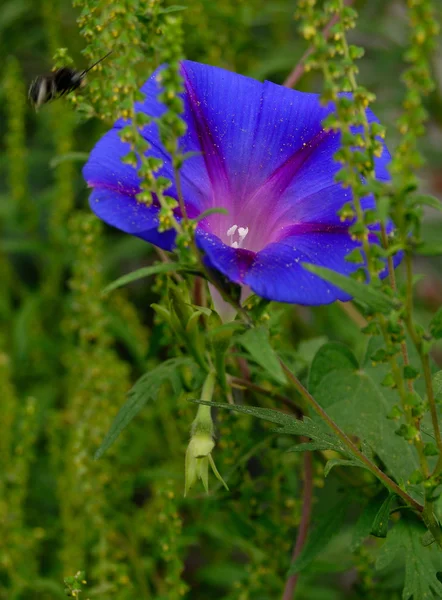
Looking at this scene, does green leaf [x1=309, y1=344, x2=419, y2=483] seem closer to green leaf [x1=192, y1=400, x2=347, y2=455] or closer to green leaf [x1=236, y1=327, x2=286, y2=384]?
green leaf [x1=192, y1=400, x2=347, y2=455]

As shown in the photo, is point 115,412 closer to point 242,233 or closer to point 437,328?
point 242,233

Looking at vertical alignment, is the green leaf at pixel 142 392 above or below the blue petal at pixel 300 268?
below

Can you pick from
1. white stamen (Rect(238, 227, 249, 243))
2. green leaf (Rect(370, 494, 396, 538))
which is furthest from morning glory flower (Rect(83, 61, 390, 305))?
green leaf (Rect(370, 494, 396, 538))

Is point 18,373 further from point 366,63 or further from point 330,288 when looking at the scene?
point 366,63

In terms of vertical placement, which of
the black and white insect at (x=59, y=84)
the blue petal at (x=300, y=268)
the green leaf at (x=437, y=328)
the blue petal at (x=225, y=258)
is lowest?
the green leaf at (x=437, y=328)

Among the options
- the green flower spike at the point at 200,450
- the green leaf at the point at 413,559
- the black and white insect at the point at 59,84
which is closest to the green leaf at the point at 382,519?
the green leaf at the point at 413,559

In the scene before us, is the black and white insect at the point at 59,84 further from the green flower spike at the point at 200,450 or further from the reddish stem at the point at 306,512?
the reddish stem at the point at 306,512
